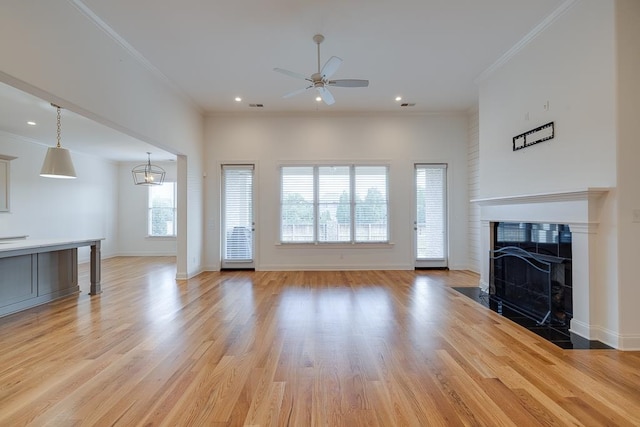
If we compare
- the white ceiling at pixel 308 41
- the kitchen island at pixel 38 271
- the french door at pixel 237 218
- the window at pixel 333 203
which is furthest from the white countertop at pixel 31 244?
the window at pixel 333 203

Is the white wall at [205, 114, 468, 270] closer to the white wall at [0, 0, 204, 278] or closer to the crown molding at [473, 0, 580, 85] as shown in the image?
the white wall at [0, 0, 204, 278]

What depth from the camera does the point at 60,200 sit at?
7867 millimetres

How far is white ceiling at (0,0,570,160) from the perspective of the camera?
130 inches

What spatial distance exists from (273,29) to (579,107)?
3.53 m

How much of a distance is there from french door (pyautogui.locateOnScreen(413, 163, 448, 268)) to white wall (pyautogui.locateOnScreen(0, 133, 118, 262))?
29.5ft

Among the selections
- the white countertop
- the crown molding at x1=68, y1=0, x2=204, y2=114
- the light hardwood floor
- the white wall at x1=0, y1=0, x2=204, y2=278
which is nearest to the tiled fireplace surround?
the light hardwood floor

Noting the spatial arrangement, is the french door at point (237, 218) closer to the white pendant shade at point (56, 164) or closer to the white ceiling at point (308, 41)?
the white ceiling at point (308, 41)

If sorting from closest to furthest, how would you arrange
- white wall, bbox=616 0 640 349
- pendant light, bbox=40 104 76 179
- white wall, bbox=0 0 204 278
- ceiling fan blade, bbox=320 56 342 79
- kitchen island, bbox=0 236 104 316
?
1. white wall, bbox=0 0 204 278
2. white wall, bbox=616 0 640 349
3. ceiling fan blade, bbox=320 56 342 79
4. kitchen island, bbox=0 236 104 316
5. pendant light, bbox=40 104 76 179

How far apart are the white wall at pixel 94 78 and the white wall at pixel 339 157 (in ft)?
2.85

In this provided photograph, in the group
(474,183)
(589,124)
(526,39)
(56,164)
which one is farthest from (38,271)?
(474,183)

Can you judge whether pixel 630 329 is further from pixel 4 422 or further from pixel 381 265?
pixel 4 422

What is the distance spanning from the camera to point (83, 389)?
2145 mm

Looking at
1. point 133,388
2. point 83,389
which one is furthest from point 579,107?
point 83,389

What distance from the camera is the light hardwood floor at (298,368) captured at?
187 centimetres
